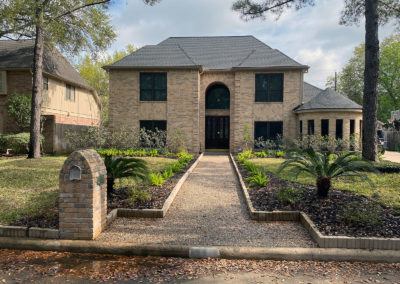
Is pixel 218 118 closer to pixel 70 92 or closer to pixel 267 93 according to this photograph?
pixel 267 93

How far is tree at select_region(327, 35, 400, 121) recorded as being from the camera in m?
38.1

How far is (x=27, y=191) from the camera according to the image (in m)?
7.30

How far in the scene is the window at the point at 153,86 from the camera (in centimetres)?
1866

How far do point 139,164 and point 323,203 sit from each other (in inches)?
175

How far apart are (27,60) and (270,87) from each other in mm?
16199

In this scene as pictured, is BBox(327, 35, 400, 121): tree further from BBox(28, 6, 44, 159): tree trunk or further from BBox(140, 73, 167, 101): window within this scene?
BBox(28, 6, 44, 159): tree trunk

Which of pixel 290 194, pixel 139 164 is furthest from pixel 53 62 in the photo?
pixel 290 194

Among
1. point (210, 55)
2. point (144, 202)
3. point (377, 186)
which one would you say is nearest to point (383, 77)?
point (210, 55)

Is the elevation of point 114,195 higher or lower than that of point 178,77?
lower

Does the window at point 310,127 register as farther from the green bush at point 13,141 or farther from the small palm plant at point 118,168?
the green bush at point 13,141

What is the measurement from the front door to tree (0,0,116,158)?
8.98 metres

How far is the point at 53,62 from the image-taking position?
1977 centimetres

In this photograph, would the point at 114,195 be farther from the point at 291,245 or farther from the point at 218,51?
the point at 218,51

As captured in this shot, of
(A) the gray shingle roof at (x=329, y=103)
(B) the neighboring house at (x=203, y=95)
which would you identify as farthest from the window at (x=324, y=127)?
(A) the gray shingle roof at (x=329, y=103)
